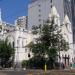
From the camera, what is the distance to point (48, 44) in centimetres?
7362

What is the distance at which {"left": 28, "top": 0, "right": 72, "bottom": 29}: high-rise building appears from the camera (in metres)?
157

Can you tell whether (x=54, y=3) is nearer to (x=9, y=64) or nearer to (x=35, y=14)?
(x=35, y=14)

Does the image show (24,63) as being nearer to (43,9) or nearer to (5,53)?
Answer: (5,53)

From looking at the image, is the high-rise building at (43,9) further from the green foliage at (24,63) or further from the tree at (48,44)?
the tree at (48,44)

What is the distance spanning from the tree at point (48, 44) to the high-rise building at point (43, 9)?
80609mm

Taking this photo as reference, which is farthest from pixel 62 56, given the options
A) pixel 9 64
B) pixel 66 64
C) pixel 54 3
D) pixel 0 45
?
pixel 54 3

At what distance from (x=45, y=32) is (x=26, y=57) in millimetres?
25683

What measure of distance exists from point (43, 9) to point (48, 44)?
313 ft

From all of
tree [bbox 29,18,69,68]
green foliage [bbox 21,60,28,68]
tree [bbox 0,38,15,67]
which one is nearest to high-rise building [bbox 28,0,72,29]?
green foliage [bbox 21,60,28,68]

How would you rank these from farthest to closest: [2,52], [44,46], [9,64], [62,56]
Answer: [62,56], [9,64], [2,52], [44,46]

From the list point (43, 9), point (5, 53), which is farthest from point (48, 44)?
point (43, 9)

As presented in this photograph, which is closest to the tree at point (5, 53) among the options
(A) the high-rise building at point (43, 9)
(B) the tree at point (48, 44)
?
(B) the tree at point (48, 44)

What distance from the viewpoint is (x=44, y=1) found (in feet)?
550

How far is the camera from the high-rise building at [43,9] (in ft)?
516
